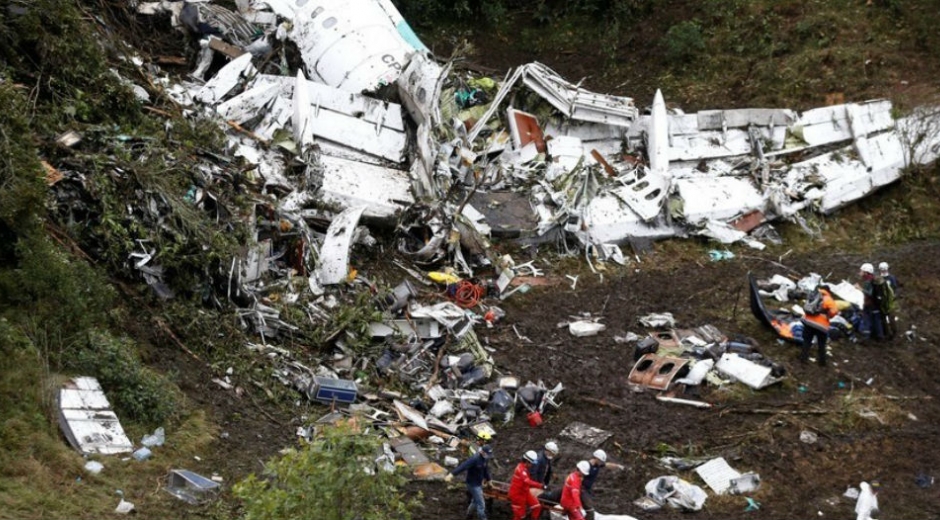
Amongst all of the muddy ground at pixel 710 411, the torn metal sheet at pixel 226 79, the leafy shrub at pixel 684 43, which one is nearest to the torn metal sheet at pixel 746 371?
the muddy ground at pixel 710 411

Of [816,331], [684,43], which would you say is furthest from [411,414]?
[684,43]

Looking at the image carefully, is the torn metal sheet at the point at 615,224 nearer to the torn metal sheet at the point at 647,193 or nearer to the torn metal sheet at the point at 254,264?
the torn metal sheet at the point at 647,193

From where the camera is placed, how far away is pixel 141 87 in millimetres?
14414

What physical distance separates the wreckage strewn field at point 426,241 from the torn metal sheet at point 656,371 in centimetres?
16

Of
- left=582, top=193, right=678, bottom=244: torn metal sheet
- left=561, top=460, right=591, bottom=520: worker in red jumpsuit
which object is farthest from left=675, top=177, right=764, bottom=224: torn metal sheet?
left=561, top=460, right=591, bottom=520: worker in red jumpsuit

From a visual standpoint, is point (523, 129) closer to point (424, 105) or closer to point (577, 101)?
point (577, 101)

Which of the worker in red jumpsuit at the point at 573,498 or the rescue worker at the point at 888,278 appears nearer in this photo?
the worker in red jumpsuit at the point at 573,498

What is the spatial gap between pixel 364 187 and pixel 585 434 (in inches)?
192

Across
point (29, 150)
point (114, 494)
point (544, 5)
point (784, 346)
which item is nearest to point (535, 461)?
point (114, 494)

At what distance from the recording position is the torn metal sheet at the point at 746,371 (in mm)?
12109

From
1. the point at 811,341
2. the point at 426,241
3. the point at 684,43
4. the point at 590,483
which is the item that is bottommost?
the point at 426,241

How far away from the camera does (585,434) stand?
1133 centimetres

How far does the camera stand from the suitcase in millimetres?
11234

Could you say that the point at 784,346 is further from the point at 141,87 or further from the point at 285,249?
the point at 141,87
